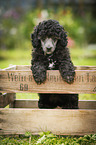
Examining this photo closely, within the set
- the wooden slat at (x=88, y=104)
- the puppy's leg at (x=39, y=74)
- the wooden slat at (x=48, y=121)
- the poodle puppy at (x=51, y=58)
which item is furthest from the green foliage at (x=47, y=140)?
the wooden slat at (x=88, y=104)

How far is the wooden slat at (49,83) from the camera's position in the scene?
5.87ft

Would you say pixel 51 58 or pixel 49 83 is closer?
pixel 49 83

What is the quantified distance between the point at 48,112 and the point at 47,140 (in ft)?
0.86

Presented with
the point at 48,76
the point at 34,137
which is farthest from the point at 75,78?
the point at 34,137

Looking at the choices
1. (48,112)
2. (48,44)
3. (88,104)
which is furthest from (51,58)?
(88,104)

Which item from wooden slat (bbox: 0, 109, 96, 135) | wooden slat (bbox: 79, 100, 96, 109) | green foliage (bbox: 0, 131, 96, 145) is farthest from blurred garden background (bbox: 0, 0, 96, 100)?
green foliage (bbox: 0, 131, 96, 145)

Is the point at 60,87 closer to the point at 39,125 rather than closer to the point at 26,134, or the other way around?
the point at 39,125

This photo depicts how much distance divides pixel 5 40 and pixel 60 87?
26.6 feet

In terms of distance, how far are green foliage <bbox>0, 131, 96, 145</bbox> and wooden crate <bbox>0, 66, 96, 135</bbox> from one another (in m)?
0.06

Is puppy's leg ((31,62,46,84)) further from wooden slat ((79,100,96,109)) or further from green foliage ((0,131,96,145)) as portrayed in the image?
wooden slat ((79,100,96,109))

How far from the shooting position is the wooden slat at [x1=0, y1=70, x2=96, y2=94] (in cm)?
179

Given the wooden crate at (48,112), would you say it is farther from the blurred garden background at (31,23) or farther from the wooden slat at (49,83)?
the blurred garden background at (31,23)

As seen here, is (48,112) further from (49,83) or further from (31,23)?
(31,23)

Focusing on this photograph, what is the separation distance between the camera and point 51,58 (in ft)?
6.72
